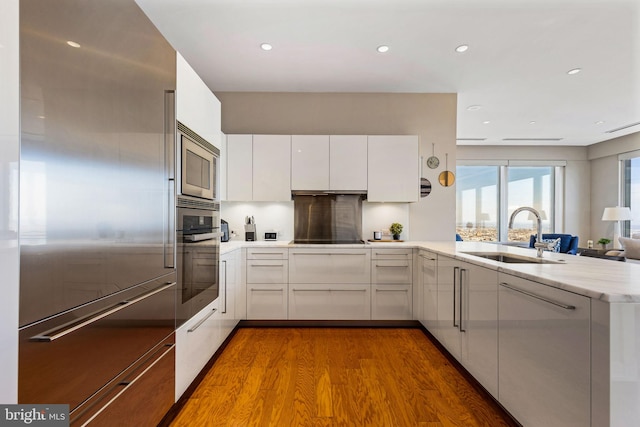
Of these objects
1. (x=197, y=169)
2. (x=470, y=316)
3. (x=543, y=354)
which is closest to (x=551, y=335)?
(x=543, y=354)

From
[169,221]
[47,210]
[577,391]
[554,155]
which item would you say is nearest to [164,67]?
[169,221]

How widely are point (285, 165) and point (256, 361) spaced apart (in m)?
2.03

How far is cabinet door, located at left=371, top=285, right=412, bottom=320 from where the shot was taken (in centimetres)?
331

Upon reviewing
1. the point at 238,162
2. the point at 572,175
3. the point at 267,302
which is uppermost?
the point at 572,175

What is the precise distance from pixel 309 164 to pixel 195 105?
1.65 metres

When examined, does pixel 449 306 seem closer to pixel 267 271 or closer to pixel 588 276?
pixel 588 276

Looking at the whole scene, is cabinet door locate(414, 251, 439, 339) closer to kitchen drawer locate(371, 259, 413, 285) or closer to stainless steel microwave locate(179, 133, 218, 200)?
kitchen drawer locate(371, 259, 413, 285)

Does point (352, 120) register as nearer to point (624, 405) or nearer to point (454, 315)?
point (454, 315)

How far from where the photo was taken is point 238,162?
3576mm

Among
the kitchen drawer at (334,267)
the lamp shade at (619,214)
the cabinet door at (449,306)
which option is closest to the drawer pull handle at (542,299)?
the cabinet door at (449,306)

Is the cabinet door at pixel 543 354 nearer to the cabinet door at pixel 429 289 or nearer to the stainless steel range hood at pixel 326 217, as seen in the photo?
the cabinet door at pixel 429 289

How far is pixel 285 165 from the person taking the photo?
3574 mm

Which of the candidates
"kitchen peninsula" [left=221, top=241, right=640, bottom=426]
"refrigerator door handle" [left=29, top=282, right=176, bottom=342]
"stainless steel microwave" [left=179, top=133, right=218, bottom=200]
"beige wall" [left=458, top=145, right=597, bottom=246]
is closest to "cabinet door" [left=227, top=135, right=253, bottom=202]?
"stainless steel microwave" [left=179, top=133, right=218, bottom=200]

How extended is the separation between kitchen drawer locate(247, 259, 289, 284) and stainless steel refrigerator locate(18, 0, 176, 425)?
5.22 feet
